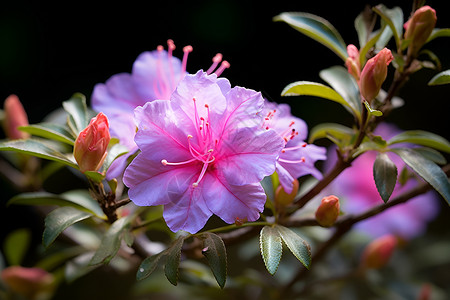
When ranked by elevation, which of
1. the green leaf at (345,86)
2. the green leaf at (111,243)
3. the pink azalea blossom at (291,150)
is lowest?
the green leaf at (111,243)

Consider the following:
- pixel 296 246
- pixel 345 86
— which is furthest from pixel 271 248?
pixel 345 86

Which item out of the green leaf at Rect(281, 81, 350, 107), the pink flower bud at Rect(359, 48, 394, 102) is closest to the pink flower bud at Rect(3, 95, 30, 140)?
the green leaf at Rect(281, 81, 350, 107)

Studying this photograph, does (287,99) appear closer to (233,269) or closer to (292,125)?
(233,269)

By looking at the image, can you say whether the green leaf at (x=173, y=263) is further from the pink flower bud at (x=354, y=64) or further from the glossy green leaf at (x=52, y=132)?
the pink flower bud at (x=354, y=64)

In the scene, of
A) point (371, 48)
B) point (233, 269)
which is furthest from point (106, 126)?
point (233, 269)

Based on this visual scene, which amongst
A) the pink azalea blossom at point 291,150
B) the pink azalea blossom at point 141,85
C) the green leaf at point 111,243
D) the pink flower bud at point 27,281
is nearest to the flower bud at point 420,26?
the pink azalea blossom at point 291,150

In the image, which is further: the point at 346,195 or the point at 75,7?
the point at 75,7

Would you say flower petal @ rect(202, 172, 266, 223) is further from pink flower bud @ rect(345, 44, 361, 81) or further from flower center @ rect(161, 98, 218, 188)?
pink flower bud @ rect(345, 44, 361, 81)
